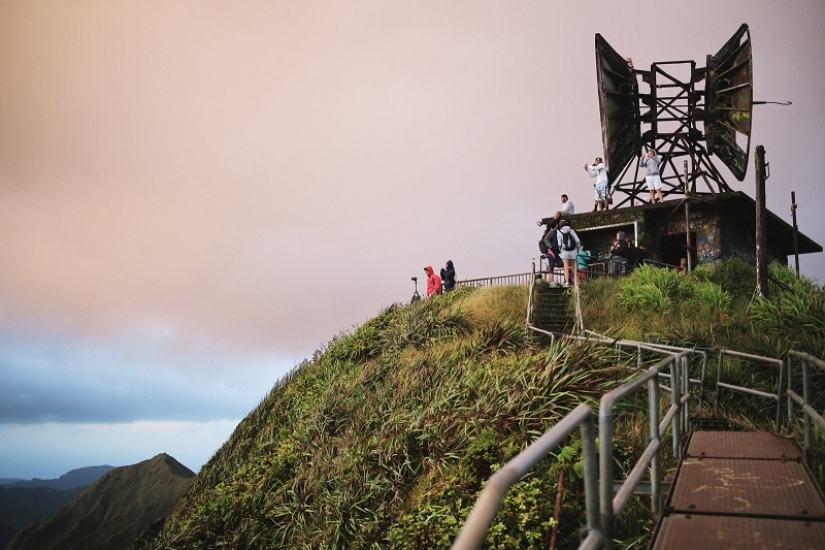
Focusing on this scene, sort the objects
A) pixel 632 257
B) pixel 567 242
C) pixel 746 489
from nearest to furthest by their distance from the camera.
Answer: pixel 746 489, pixel 567 242, pixel 632 257

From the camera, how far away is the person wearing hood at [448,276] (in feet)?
82.8

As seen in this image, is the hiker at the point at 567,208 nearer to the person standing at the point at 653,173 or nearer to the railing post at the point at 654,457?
the person standing at the point at 653,173

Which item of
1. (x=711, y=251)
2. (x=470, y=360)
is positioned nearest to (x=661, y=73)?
(x=711, y=251)

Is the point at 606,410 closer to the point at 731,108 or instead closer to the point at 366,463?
the point at 366,463

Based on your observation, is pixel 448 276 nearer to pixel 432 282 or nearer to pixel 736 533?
pixel 432 282

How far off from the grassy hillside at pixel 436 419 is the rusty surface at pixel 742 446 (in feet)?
3.00

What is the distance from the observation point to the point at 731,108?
1023 inches

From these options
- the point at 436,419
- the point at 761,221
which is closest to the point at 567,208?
the point at 761,221

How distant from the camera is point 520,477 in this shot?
197 cm

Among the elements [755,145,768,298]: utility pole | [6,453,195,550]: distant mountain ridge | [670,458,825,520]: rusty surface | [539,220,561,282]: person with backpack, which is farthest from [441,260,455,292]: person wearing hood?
[6,453,195,550]: distant mountain ridge

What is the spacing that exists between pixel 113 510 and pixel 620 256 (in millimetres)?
41321

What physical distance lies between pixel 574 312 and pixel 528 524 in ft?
41.0

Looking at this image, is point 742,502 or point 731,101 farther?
point 731,101

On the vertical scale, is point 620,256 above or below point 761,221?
above
